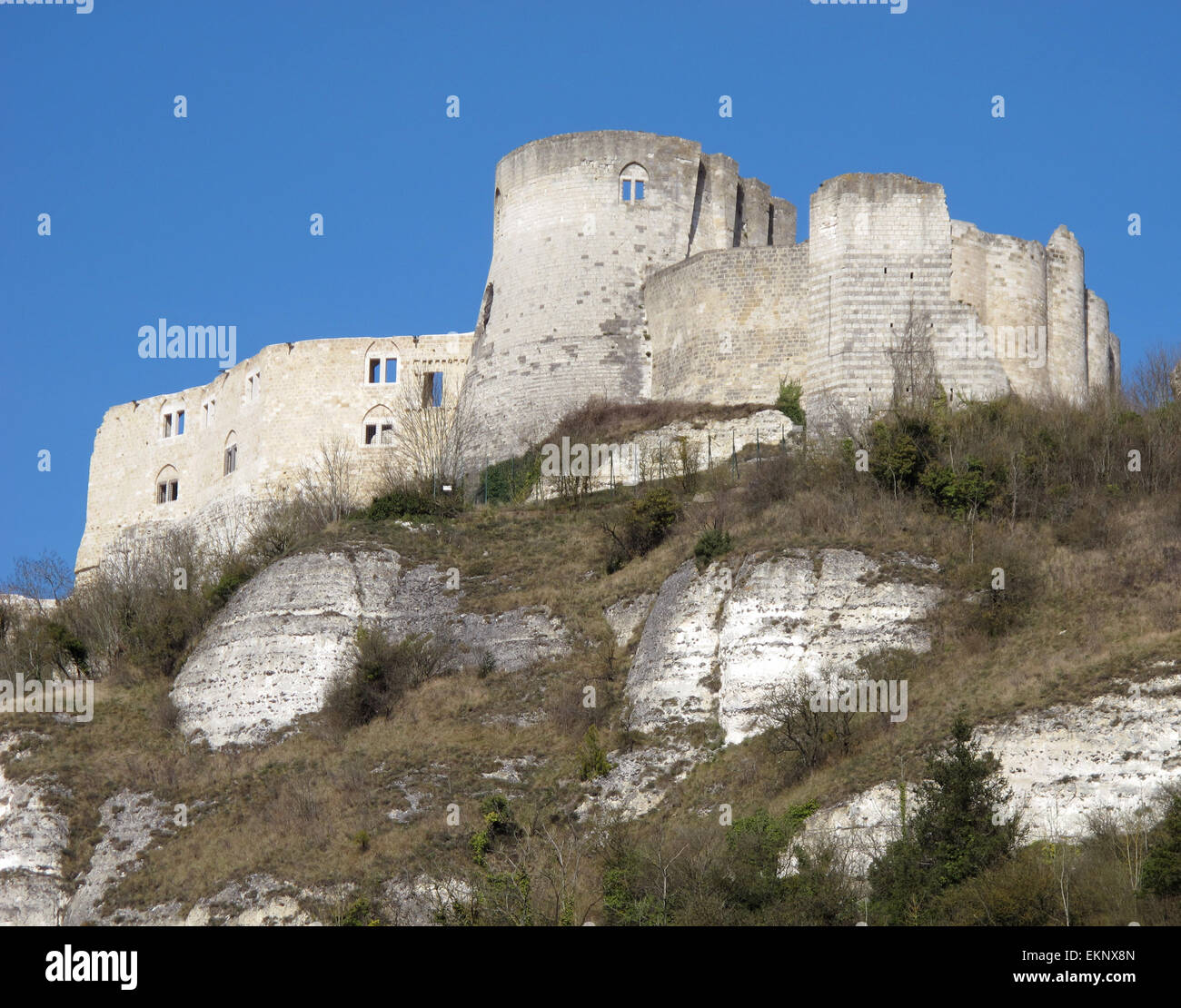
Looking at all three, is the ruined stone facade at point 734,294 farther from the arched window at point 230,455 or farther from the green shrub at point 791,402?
the arched window at point 230,455

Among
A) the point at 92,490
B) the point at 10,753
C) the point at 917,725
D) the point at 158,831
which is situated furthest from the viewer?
the point at 92,490

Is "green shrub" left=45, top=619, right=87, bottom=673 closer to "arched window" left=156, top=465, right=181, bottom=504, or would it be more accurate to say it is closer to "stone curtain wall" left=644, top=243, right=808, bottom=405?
"arched window" left=156, top=465, right=181, bottom=504

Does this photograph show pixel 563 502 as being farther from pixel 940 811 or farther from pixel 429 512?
pixel 940 811

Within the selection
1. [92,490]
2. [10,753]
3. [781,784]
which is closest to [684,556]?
[781,784]

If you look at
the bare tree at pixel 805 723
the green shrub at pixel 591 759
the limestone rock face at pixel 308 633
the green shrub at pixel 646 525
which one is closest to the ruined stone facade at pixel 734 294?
the green shrub at pixel 646 525

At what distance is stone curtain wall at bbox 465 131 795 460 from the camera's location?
5312 cm

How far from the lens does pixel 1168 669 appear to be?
108 ft

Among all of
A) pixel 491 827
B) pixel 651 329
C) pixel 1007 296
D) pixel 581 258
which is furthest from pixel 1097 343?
pixel 491 827

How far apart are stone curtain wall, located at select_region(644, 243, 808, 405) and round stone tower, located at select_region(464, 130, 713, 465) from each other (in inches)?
71.5

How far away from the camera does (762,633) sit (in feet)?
125

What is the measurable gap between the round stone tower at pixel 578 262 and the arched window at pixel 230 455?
30.4ft

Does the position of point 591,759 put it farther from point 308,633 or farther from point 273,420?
point 273,420

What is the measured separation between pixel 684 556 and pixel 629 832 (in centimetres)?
793
